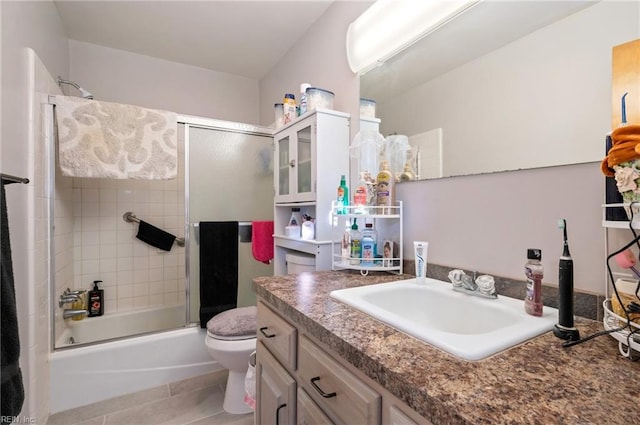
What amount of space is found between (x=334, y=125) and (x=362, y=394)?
1258mm

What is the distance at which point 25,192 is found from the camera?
139 cm

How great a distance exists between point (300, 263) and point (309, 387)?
92cm

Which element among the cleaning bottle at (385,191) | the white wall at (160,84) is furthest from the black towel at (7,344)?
the white wall at (160,84)

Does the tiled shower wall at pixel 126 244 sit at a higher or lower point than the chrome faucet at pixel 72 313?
higher

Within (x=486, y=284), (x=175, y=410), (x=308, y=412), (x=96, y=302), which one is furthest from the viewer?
(x=96, y=302)

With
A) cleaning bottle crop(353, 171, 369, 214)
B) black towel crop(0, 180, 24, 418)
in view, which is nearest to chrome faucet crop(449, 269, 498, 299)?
cleaning bottle crop(353, 171, 369, 214)

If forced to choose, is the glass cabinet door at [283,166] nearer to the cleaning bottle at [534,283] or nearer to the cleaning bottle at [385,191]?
the cleaning bottle at [385,191]

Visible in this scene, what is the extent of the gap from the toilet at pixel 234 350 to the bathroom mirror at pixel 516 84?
1.26 metres

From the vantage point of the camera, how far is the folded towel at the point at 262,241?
207 cm

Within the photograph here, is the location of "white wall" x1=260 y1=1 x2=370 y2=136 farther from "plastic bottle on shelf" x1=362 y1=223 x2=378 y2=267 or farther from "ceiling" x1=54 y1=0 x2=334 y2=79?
"plastic bottle on shelf" x1=362 y1=223 x2=378 y2=267

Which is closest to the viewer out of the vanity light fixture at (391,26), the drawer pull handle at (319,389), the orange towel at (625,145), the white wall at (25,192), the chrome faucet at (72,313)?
the orange towel at (625,145)

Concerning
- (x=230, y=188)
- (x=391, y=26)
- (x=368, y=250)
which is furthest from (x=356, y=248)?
(x=230, y=188)

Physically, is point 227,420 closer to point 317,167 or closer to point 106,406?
point 106,406

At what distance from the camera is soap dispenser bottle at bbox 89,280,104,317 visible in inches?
88.1
